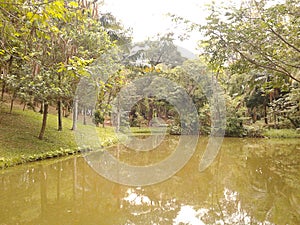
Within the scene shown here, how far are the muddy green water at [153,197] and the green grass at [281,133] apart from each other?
36.4ft

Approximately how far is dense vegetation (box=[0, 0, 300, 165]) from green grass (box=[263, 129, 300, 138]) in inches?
15.6

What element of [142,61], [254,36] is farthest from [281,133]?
[254,36]

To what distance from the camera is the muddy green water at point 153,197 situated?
12.3ft

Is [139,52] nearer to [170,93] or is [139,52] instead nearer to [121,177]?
[170,93]

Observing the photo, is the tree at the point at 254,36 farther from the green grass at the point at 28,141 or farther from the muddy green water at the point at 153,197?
the green grass at the point at 28,141

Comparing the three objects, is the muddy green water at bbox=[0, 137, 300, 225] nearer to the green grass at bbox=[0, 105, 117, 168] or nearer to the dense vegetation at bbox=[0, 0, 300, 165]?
the green grass at bbox=[0, 105, 117, 168]

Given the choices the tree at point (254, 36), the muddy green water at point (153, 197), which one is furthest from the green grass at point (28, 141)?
the tree at point (254, 36)

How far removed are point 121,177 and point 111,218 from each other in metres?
2.63

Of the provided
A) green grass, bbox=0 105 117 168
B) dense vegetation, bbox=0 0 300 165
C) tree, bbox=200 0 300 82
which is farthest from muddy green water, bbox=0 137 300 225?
tree, bbox=200 0 300 82

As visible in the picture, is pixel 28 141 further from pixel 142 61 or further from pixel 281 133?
pixel 281 133

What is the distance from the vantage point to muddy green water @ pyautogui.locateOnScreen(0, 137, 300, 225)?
3.76 metres

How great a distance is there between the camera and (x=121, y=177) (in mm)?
6379

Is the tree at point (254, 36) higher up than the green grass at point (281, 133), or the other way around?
the tree at point (254, 36)

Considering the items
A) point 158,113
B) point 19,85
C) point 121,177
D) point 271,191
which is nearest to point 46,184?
point 121,177
